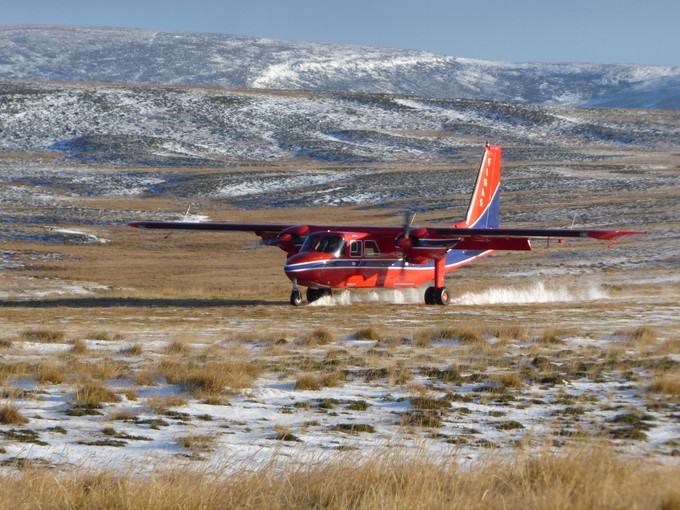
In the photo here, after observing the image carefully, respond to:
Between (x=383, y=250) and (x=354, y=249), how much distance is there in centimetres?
145

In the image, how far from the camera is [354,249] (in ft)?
104

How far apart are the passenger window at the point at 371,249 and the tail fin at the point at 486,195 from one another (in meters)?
4.90

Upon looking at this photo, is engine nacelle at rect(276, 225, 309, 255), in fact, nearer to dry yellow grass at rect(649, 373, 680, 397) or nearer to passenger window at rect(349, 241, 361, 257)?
passenger window at rect(349, 241, 361, 257)

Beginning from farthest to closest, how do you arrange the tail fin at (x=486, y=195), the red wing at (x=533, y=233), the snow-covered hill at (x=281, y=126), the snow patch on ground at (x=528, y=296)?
the snow-covered hill at (x=281, y=126) → the tail fin at (x=486, y=195) → the snow patch on ground at (x=528, y=296) → the red wing at (x=533, y=233)

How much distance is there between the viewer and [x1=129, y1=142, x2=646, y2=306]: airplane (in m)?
30.5

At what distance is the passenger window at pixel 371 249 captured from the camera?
3226cm

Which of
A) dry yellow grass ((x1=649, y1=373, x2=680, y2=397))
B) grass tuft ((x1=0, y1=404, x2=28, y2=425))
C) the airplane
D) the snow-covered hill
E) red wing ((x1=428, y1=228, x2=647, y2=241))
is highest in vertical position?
the snow-covered hill

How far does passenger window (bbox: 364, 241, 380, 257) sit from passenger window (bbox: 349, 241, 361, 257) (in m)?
0.37

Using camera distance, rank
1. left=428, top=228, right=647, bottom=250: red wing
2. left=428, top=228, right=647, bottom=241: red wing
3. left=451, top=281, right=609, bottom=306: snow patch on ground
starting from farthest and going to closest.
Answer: left=451, top=281, right=609, bottom=306: snow patch on ground → left=428, top=228, right=647, bottom=250: red wing → left=428, top=228, right=647, bottom=241: red wing

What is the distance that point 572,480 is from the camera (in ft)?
24.8

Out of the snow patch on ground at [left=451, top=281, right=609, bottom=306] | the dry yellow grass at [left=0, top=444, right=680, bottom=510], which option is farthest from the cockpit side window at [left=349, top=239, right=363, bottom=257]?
the dry yellow grass at [left=0, top=444, right=680, bottom=510]

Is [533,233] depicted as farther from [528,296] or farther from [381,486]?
[381,486]

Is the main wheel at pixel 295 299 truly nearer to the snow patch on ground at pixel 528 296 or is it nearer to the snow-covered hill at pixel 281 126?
the snow patch on ground at pixel 528 296

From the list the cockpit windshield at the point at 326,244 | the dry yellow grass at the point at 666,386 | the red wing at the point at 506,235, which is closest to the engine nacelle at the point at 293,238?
the cockpit windshield at the point at 326,244
